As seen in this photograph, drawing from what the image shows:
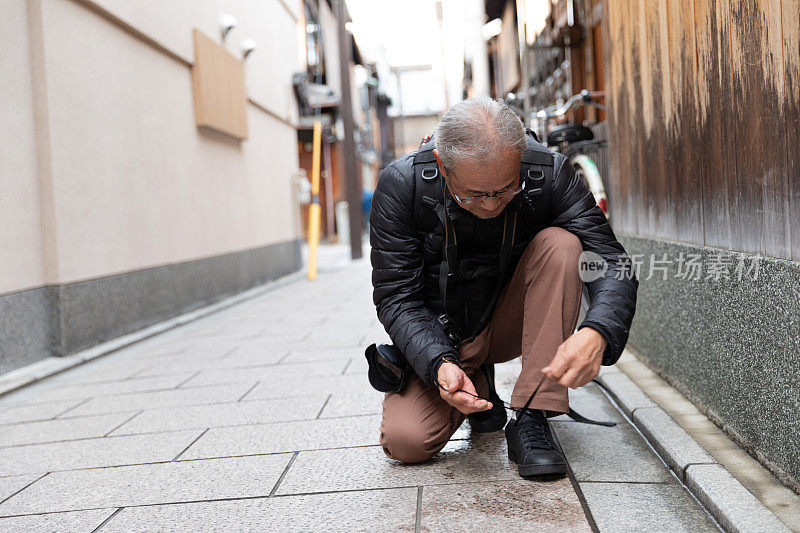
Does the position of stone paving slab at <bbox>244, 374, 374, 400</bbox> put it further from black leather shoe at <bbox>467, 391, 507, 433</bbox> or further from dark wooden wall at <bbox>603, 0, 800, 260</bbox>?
dark wooden wall at <bbox>603, 0, 800, 260</bbox>

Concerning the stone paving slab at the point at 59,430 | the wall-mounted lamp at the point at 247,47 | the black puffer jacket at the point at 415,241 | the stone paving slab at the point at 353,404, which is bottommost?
the stone paving slab at the point at 59,430

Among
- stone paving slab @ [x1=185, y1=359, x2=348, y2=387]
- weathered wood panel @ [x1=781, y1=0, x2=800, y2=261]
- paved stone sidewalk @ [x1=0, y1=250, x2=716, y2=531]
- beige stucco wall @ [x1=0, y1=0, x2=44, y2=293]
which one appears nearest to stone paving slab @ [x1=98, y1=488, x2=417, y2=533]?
paved stone sidewalk @ [x1=0, y1=250, x2=716, y2=531]

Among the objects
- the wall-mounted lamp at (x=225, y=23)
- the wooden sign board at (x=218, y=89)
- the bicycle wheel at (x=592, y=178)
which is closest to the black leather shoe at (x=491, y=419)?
the bicycle wheel at (x=592, y=178)

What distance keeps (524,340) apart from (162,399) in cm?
240

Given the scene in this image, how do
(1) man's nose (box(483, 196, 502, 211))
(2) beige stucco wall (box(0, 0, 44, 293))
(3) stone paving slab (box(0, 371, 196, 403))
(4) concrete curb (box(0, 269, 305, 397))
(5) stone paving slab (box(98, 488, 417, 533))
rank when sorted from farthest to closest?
(2) beige stucco wall (box(0, 0, 44, 293)) < (4) concrete curb (box(0, 269, 305, 397)) < (3) stone paving slab (box(0, 371, 196, 403)) < (1) man's nose (box(483, 196, 502, 211)) < (5) stone paving slab (box(98, 488, 417, 533))

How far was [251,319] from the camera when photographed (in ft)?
23.9

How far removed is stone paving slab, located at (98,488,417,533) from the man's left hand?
0.64 m

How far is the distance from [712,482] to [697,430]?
1.92 feet

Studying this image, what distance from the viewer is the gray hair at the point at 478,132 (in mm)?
2316

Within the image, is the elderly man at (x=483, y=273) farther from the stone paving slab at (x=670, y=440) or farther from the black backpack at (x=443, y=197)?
the stone paving slab at (x=670, y=440)

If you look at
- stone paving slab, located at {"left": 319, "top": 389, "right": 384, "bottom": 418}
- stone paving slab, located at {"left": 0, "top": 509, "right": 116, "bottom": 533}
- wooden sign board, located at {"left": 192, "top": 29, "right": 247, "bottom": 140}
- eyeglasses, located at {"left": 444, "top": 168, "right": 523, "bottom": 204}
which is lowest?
stone paving slab, located at {"left": 0, "top": 509, "right": 116, "bottom": 533}

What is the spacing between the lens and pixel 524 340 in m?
2.68

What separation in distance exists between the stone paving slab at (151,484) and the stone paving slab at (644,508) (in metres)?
1.14

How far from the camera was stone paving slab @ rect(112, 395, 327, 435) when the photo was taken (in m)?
3.58
